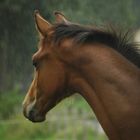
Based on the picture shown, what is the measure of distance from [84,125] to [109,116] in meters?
13.1

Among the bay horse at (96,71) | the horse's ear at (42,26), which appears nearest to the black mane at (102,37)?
the bay horse at (96,71)

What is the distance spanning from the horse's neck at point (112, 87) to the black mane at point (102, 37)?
88mm

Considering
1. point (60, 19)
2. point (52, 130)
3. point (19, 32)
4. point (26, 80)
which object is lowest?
point (26, 80)

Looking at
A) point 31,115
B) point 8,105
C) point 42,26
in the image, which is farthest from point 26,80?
point 42,26

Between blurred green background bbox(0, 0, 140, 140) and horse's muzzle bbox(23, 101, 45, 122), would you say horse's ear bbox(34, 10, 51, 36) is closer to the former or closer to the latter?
horse's muzzle bbox(23, 101, 45, 122)

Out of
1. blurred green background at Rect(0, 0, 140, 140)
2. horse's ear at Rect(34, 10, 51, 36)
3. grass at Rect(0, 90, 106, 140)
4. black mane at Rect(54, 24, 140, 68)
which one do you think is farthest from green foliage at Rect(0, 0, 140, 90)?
black mane at Rect(54, 24, 140, 68)

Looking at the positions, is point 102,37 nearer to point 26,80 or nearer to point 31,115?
point 31,115

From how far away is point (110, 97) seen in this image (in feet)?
18.6

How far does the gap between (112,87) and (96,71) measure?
194 mm

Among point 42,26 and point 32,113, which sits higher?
point 42,26

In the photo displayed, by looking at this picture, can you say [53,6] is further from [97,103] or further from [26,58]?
[97,103]

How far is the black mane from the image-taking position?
5.70 meters

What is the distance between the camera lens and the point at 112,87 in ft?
18.6

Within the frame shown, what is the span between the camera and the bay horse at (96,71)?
5.60 meters
